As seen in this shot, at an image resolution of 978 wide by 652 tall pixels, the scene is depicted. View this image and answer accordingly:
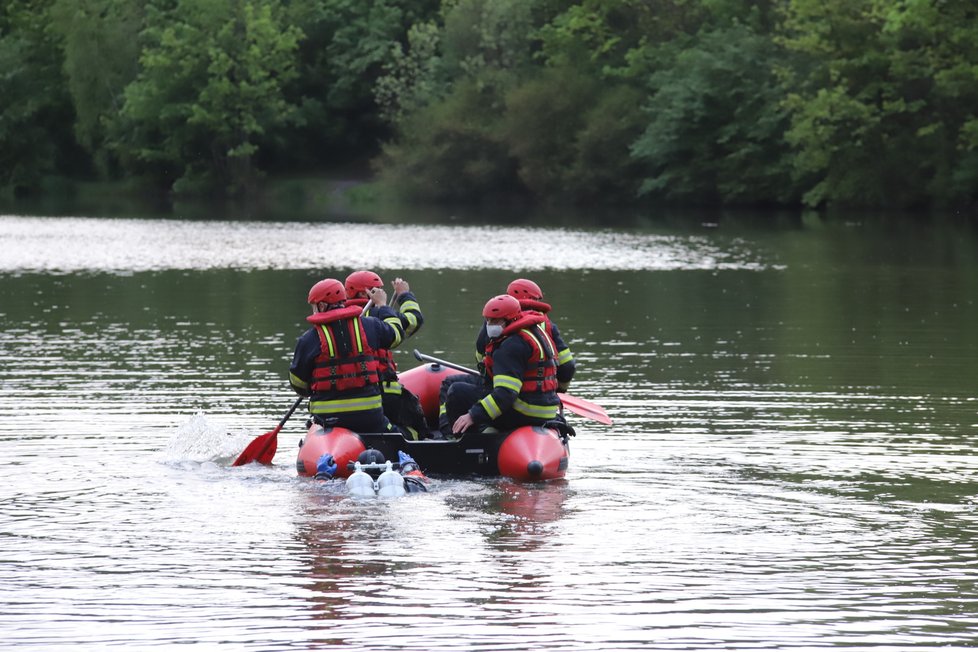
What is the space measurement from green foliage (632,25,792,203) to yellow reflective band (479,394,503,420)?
48006 mm

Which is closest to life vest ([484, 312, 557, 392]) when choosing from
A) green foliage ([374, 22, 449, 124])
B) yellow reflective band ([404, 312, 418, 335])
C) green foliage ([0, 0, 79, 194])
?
yellow reflective band ([404, 312, 418, 335])

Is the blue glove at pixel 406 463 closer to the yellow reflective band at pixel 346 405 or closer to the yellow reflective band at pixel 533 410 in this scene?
the yellow reflective band at pixel 346 405

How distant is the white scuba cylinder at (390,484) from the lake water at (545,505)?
0.18m

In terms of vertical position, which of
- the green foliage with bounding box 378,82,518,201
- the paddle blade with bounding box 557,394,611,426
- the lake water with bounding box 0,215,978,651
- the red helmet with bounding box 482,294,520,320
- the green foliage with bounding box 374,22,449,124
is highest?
the green foliage with bounding box 374,22,449,124

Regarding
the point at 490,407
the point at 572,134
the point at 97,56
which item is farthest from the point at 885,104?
the point at 490,407

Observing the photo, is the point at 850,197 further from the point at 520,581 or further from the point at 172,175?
the point at 520,581

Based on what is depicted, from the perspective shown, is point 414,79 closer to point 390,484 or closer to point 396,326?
point 396,326

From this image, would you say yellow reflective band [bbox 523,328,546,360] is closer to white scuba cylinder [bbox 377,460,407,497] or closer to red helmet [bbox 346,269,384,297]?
red helmet [bbox 346,269,384,297]

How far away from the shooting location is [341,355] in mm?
11258

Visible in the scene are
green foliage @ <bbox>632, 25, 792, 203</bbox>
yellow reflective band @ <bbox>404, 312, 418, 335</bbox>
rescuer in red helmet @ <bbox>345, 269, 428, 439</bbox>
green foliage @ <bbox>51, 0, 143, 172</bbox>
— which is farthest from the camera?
green foliage @ <bbox>51, 0, 143, 172</bbox>

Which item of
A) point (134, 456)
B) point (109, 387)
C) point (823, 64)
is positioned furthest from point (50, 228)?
point (134, 456)

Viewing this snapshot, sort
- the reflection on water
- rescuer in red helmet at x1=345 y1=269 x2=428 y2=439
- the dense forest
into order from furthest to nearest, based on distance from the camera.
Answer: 1. the dense forest
2. the reflection on water
3. rescuer in red helmet at x1=345 y1=269 x2=428 y2=439

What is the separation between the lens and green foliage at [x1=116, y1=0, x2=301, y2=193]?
74.8m

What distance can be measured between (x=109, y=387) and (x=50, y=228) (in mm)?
33105
